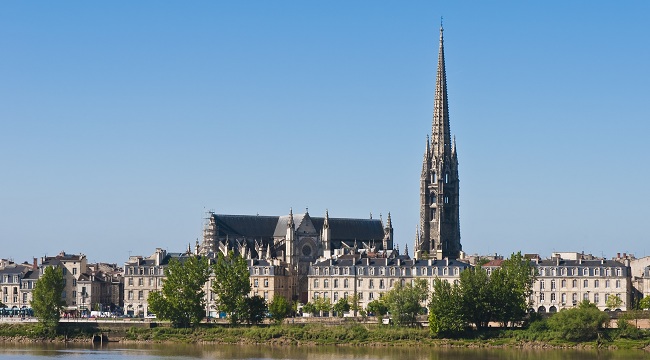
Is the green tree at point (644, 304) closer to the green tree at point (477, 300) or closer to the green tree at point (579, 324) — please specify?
the green tree at point (579, 324)

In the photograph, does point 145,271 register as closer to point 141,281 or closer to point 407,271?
point 141,281

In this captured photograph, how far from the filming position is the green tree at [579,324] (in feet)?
314

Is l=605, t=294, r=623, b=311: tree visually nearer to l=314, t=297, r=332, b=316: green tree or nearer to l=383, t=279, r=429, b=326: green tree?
l=383, t=279, r=429, b=326: green tree

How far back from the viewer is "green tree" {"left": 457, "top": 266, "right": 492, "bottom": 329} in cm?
9919

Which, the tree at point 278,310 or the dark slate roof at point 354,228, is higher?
the dark slate roof at point 354,228

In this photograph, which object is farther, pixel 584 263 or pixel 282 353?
pixel 584 263

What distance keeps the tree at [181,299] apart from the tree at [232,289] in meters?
1.47

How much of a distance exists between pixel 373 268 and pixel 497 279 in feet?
80.0

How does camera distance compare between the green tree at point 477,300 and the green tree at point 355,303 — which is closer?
the green tree at point 477,300

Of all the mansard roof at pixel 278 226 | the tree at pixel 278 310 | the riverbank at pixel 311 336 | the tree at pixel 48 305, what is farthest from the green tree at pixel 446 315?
the mansard roof at pixel 278 226

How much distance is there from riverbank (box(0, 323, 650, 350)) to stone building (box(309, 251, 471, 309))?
19.1 meters

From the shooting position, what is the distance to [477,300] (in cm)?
9931

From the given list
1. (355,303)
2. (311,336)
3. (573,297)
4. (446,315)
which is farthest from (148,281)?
(446,315)

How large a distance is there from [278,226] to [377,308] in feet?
132
